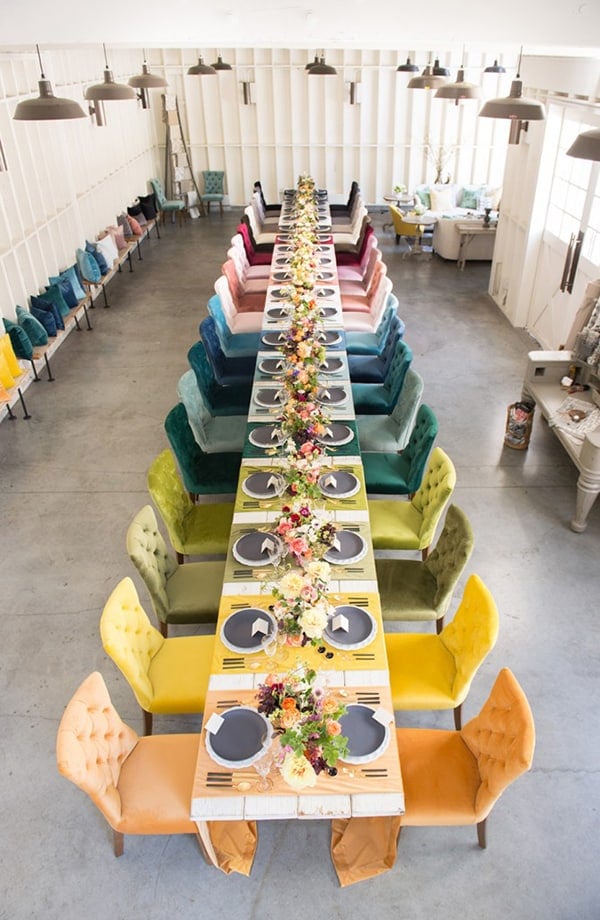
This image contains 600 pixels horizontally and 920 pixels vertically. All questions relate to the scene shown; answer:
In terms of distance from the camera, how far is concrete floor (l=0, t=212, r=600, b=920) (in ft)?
10.5

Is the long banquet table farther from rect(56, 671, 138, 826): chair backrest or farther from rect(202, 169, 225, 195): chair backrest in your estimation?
rect(202, 169, 225, 195): chair backrest

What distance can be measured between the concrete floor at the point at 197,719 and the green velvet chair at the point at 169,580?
68 cm

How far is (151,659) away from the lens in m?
3.70

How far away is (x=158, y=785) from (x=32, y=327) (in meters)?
5.84

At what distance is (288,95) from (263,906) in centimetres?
1534

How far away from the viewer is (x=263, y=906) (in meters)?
3.15

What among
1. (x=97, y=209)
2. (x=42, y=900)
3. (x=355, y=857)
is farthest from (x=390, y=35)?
(x=97, y=209)

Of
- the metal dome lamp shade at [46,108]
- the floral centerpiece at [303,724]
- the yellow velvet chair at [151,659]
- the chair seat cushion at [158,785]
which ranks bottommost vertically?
the chair seat cushion at [158,785]

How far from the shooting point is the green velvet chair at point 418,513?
4.26 metres

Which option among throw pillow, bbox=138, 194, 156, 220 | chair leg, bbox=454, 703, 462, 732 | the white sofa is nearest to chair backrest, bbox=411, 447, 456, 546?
chair leg, bbox=454, 703, 462, 732

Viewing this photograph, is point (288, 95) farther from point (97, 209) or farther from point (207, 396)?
point (207, 396)

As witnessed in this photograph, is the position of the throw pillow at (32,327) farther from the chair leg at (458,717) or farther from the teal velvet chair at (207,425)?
the chair leg at (458,717)

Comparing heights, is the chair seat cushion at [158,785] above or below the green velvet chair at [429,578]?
below

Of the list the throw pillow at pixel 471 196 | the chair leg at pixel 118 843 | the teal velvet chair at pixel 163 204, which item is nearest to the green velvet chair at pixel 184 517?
the chair leg at pixel 118 843
